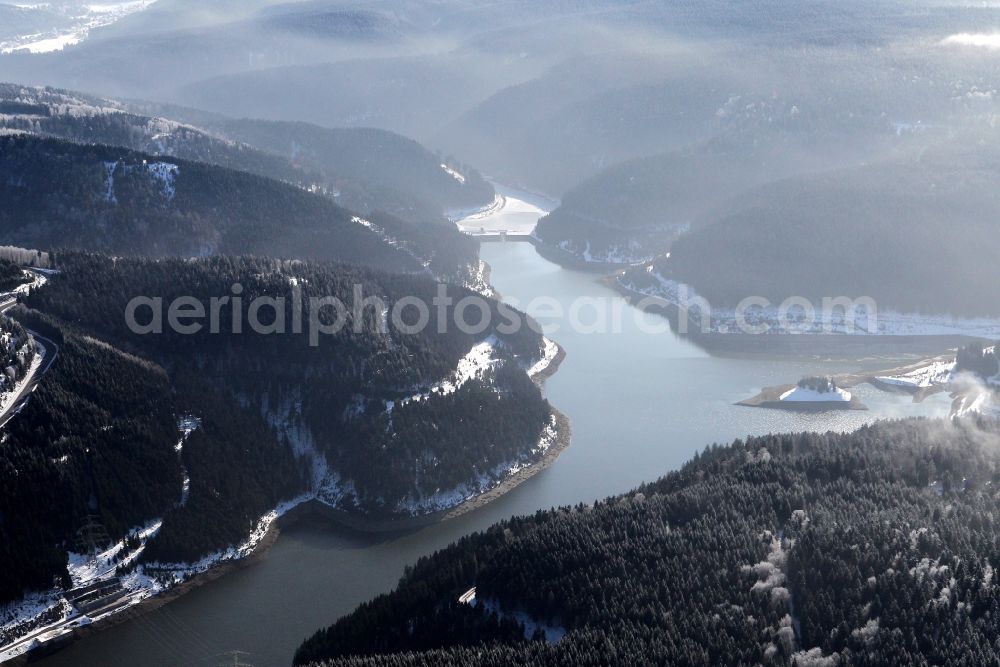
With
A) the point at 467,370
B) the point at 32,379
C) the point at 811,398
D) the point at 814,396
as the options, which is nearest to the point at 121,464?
the point at 32,379

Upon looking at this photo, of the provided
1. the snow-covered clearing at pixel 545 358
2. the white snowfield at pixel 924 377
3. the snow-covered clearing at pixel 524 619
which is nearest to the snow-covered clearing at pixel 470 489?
the snow-covered clearing at pixel 545 358

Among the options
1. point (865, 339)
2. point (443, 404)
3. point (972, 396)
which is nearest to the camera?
point (443, 404)

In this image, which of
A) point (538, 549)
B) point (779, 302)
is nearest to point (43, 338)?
point (538, 549)

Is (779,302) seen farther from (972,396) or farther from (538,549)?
(538,549)

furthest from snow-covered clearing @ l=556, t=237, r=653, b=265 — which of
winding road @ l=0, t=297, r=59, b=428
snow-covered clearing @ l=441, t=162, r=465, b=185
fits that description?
winding road @ l=0, t=297, r=59, b=428

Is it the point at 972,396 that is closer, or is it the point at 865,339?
the point at 972,396

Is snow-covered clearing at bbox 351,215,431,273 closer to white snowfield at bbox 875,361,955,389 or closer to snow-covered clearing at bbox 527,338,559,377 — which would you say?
snow-covered clearing at bbox 527,338,559,377
